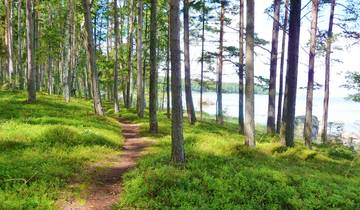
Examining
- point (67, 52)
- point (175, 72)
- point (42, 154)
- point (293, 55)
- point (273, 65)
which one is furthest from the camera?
point (67, 52)

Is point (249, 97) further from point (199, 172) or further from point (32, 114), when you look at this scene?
point (32, 114)

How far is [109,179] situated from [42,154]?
2.71 meters

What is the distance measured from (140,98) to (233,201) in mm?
17420

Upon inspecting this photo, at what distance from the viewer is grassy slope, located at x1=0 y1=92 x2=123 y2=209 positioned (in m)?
8.82

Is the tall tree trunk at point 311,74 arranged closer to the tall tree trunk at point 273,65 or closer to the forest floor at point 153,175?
the tall tree trunk at point 273,65

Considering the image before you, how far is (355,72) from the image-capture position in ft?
74.1

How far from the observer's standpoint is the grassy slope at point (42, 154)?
28.9 ft

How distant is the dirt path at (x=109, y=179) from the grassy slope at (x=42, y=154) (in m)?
0.39

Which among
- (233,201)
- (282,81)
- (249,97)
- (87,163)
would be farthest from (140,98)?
(233,201)

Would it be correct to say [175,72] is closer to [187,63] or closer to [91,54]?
[91,54]

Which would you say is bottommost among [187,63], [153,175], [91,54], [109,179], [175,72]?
[109,179]

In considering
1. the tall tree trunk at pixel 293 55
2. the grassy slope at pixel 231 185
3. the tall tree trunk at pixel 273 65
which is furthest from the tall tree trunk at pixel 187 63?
the grassy slope at pixel 231 185

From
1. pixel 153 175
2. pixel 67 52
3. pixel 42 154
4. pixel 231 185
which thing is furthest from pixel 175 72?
pixel 67 52

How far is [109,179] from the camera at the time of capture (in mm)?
10930
